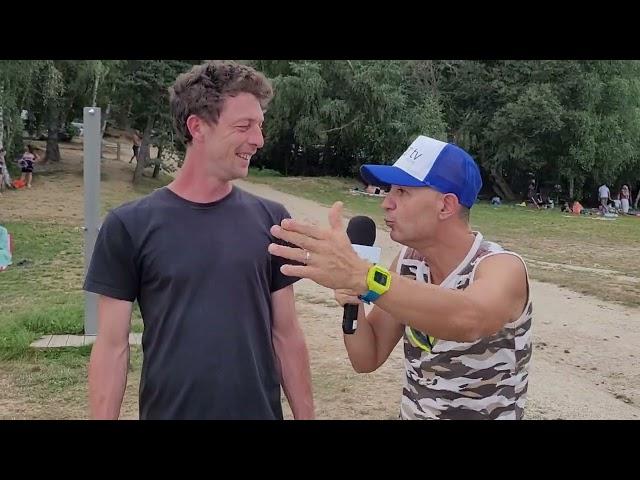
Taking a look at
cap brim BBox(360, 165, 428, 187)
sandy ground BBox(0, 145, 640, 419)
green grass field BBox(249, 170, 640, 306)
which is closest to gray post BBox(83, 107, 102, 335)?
sandy ground BBox(0, 145, 640, 419)

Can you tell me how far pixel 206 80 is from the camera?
84.8 inches

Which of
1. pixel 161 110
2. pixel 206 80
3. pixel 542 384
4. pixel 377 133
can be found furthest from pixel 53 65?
pixel 206 80

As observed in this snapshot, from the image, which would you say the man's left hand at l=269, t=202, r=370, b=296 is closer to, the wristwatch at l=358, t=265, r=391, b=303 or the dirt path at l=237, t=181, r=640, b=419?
the wristwatch at l=358, t=265, r=391, b=303

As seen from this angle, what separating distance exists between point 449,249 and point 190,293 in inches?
33.6

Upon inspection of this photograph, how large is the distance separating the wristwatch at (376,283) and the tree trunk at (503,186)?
33805 mm

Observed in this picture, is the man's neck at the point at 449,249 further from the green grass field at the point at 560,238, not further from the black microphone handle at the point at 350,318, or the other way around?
the green grass field at the point at 560,238

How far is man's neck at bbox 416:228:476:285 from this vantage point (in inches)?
84.5

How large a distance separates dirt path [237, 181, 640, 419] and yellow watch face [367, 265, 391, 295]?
2312mm

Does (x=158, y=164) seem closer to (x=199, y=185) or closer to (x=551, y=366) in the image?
(x=551, y=366)

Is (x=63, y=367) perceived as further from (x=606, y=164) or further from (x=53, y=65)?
(x=606, y=164)

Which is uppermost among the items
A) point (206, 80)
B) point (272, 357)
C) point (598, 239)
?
point (206, 80)

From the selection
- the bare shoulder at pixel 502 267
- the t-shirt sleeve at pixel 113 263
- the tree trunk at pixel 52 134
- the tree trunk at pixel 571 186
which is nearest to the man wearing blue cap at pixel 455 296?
the bare shoulder at pixel 502 267

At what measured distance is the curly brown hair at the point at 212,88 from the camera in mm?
2146
